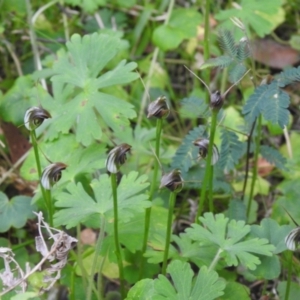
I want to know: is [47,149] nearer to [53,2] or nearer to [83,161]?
[83,161]

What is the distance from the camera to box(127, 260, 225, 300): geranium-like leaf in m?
1.20

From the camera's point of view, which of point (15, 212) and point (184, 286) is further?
point (15, 212)

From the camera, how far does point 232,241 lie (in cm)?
136

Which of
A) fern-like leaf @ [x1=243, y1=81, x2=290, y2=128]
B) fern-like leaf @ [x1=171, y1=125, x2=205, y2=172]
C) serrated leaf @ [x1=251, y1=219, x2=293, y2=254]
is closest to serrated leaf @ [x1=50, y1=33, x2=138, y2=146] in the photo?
fern-like leaf @ [x1=171, y1=125, x2=205, y2=172]

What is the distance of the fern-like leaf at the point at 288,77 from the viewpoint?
1.40 meters

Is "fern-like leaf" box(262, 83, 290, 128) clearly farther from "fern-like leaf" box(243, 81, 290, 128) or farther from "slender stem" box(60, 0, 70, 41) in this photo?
"slender stem" box(60, 0, 70, 41)

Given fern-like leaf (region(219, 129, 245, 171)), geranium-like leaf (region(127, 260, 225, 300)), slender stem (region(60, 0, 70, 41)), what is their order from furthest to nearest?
slender stem (region(60, 0, 70, 41)) < fern-like leaf (region(219, 129, 245, 171)) < geranium-like leaf (region(127, 260, 225, 300))

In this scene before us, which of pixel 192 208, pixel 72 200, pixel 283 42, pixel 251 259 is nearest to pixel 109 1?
pixel 283 42

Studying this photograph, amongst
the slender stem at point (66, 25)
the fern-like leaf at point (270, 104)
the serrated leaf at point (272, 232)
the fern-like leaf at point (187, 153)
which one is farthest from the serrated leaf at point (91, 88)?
the slender stem at point (66, 25)

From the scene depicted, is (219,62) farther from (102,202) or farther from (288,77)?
(102,202)

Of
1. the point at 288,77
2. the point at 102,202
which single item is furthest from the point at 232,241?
the point at 288,77

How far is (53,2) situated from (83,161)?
3.41 feet

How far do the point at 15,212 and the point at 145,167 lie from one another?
1.68 ft

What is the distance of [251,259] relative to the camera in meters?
1.31
